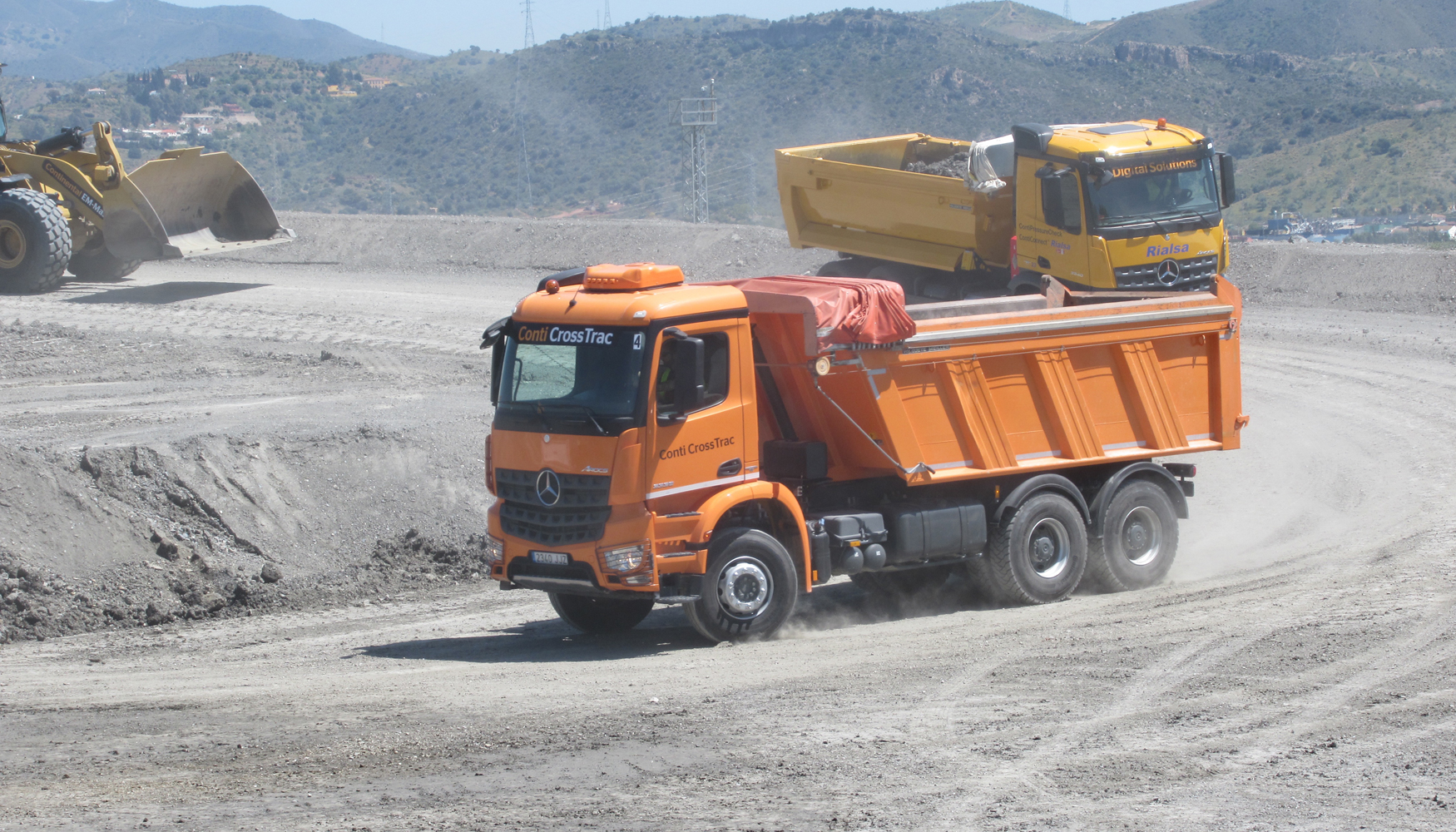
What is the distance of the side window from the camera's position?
848 centimetres

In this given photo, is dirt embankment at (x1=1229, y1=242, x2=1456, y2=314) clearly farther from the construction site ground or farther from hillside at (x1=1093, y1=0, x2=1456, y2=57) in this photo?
hillside at (x1=1093, y1=0, x2=1456, y2=57)

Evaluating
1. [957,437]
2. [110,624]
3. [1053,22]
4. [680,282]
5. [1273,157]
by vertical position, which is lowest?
[110,624]

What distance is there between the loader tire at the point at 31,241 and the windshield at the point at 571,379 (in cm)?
1428

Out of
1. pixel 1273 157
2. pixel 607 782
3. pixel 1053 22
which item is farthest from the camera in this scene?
pixel 1053 22

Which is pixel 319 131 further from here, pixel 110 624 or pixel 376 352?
pixel 110 624

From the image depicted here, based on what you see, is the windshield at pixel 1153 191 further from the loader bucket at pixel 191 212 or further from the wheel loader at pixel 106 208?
the wheel loader at pixel 106 208

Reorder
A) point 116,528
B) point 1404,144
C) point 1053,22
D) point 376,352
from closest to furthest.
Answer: point 116,528 → point 376,352 → point 1404,144 → point 1053,22

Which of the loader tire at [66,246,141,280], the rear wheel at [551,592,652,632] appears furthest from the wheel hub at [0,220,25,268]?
the rear wheel at [551,592,652,632]

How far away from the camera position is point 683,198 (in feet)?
195

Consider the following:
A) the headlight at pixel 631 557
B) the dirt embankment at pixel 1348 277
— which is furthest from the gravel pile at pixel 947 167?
the headlight at pixel 631 557

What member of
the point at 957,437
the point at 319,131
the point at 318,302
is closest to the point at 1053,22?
the point at 319,131

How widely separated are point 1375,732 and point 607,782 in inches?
153

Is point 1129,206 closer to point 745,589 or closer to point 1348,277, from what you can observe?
point 745,589

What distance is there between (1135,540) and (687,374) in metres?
4.46
